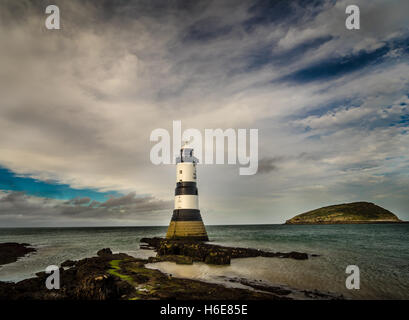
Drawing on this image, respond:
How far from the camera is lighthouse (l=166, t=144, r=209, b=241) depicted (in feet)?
104

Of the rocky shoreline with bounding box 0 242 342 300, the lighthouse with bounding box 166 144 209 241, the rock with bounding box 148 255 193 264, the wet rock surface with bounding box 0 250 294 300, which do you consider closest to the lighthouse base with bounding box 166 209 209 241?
the lighthouse with bounding box 166 144 209 241

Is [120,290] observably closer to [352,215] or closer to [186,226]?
[186,226]

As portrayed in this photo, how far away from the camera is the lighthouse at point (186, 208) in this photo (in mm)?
31766

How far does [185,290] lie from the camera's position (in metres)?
12.0

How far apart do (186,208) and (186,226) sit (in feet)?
7.24

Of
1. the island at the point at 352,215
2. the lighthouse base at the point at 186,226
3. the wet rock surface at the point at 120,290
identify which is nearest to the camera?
the wet rock surface at the point at 120,290

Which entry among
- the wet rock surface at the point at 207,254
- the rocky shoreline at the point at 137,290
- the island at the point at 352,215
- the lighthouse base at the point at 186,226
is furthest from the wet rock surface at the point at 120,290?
the island at the point at 352,215

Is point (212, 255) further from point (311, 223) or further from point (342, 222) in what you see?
point (311, 223)

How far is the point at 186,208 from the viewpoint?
105 ft

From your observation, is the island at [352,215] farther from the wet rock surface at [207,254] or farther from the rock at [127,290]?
the rock at [127,290]

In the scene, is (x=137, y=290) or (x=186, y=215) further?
(x=186, y=215)

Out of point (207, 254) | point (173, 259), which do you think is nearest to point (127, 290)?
point (173, 259)

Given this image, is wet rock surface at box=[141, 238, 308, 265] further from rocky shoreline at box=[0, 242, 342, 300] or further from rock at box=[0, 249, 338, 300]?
rock at box=[0, 249, 338, 300]
